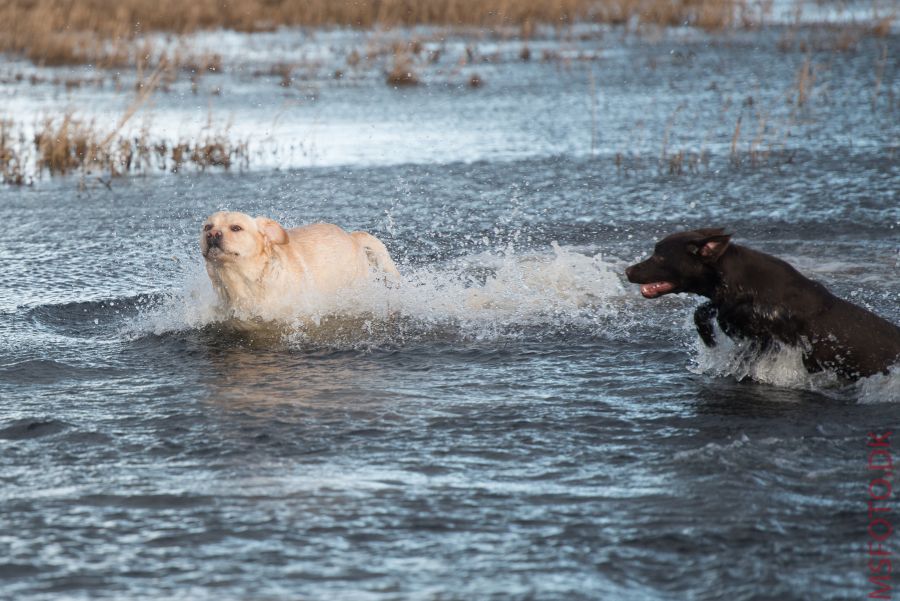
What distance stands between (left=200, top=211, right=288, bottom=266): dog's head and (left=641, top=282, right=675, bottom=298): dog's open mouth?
2.67 meters

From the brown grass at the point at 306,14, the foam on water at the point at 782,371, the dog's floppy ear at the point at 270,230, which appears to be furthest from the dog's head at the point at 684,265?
the brown grass at the point at 306,14

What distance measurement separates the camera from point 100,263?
35.4ft

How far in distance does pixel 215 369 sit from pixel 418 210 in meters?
5.41

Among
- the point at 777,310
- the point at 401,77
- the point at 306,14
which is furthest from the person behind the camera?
the point at 306,14

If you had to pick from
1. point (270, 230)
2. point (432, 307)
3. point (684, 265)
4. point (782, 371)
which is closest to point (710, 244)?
point (684, 265)

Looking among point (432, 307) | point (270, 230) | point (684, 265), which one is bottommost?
point (432, 307)

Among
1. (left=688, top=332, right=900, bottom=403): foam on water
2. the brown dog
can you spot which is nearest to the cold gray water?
(left=688, top=332, right=900, bottom=403): foam on water

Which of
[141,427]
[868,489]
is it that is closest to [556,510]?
[868,489]

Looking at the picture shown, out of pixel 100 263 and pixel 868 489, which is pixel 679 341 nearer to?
pixel 868 489

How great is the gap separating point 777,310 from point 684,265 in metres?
0.63

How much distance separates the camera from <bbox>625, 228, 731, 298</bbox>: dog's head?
22.9 ft

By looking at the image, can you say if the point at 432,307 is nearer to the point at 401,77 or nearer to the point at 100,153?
the point at 100,153

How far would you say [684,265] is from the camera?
712 cm

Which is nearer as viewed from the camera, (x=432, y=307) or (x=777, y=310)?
(x=777, y=310)
